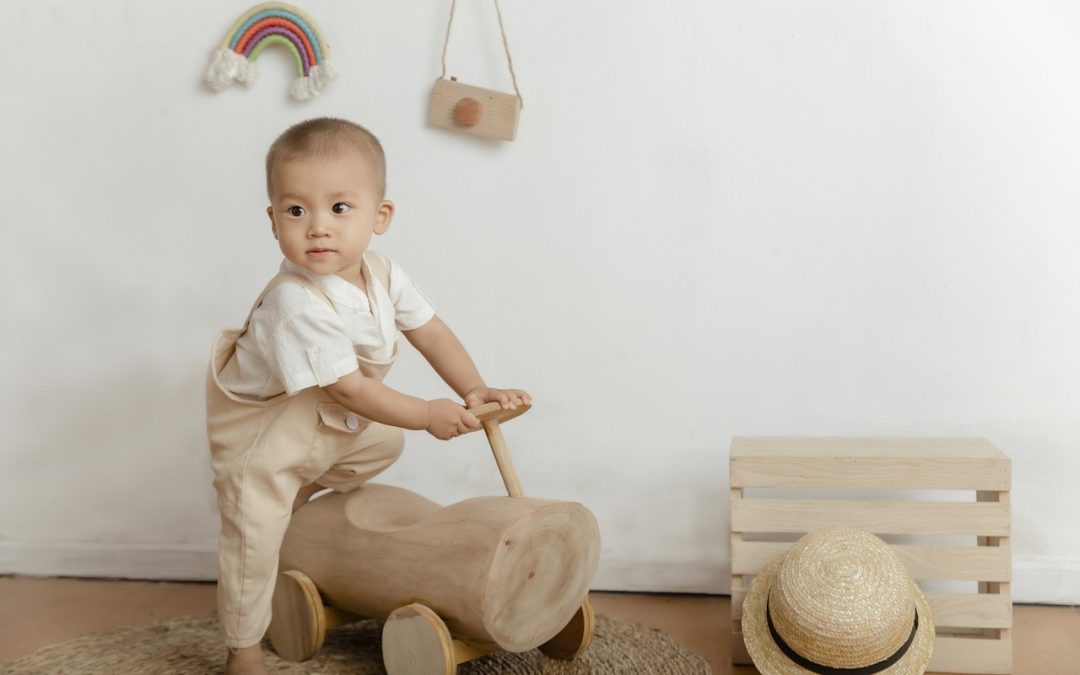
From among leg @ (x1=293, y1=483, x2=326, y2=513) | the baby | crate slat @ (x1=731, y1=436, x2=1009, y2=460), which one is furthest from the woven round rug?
crate slat @ (x1=731, y1=436, x2=1009, y2=460)

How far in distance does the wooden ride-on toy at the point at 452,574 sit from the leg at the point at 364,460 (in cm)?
4

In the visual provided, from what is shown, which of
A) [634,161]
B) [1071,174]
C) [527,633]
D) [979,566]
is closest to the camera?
[527,633]

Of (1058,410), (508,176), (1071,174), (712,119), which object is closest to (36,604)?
(508,176)

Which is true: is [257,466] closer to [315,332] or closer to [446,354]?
[315,332]

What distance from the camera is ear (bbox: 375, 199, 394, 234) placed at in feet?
5.57

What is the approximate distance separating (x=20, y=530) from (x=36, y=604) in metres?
0.27

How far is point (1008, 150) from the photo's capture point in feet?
6.62

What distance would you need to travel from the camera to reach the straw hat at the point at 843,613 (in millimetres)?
1594

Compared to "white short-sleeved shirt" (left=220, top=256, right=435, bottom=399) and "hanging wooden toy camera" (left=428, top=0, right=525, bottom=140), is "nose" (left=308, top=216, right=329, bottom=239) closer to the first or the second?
"white short-sleeved shirt" (left=220, top=256, right=435, bottom=399)

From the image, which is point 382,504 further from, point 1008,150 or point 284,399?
point 1008,150

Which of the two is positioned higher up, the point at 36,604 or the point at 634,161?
the point at 634,161

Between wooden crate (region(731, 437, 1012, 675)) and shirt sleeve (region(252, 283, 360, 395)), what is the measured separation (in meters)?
Result: 0.71

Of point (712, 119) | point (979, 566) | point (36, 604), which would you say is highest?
point (712, 119)

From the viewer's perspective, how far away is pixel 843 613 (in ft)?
5.22
